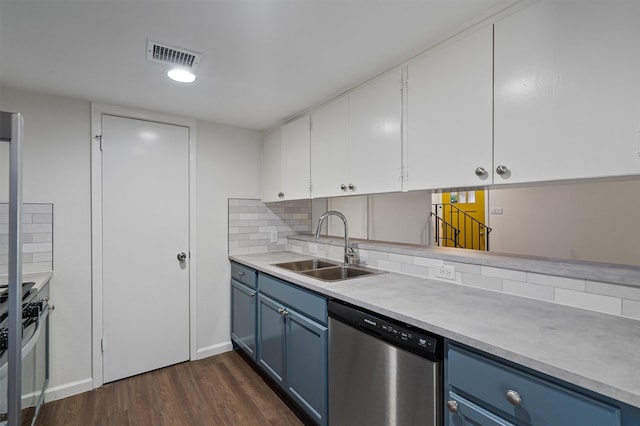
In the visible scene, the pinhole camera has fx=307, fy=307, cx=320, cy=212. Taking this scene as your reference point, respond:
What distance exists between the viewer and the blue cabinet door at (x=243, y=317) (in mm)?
2471

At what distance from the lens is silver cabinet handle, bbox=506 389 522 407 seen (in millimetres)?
876

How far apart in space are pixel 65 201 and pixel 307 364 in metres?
2.07

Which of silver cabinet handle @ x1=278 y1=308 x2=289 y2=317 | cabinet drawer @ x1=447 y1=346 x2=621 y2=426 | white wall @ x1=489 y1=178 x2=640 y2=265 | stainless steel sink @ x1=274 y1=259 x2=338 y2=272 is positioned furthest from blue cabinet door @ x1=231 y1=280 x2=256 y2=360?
white wall @ x1=489 y1=178 x2=640 y2=265

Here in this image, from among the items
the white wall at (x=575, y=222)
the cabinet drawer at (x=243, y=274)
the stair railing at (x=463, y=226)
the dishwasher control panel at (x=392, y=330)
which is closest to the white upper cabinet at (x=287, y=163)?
the cabinet drawer at (x=243, y=274)

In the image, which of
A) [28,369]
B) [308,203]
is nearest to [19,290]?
[28,369]

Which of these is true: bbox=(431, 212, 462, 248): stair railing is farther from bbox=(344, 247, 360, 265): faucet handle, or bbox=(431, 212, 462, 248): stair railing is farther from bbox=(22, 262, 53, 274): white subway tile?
bbox=(22, 262, 53, 274): white subway tile

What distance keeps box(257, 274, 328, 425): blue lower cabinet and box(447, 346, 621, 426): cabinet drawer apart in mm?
770

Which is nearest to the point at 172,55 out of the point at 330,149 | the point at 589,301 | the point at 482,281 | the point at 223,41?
the point at 223,41

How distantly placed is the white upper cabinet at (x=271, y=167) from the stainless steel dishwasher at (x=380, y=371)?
5.14 feet

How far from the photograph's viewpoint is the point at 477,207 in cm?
529

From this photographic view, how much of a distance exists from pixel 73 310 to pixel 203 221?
44.4 inches

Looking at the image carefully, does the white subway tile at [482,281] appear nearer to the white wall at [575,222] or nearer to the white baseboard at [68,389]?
the white wall at [575,222]

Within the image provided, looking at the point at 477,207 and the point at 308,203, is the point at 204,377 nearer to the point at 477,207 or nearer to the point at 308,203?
the point at 308,203

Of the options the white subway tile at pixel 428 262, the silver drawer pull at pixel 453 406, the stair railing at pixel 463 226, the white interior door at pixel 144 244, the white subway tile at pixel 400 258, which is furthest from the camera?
the stair railing at pixel 463 226
